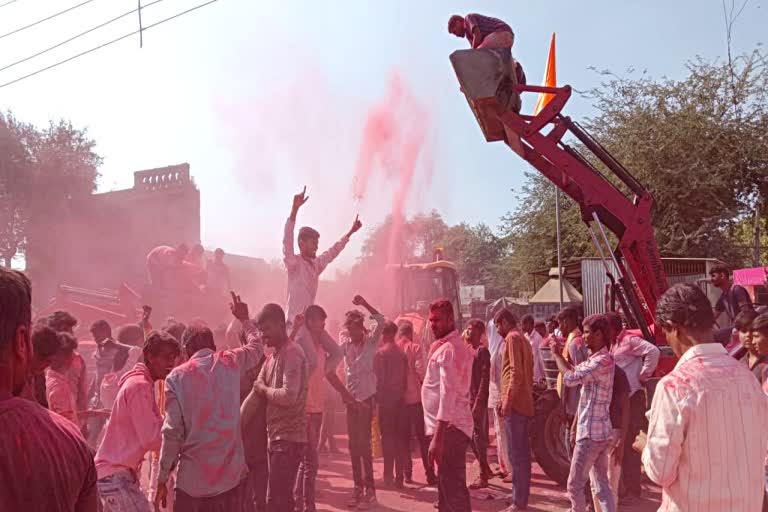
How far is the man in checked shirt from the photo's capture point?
5508mm

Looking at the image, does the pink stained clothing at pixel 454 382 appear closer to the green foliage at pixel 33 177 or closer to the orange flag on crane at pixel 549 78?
the orange flag on crane at pixel 549 78

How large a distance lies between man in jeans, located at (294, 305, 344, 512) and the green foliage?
2409 cm

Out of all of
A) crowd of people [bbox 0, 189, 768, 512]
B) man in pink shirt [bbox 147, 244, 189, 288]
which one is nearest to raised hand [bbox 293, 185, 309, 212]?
crowd of people [bbox 0, 189, 768, 512]

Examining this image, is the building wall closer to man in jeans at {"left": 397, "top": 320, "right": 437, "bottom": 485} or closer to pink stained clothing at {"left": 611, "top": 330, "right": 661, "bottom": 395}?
man in jeans at {"left": 397, "top": 320, "right": 437, "bottom": 485}

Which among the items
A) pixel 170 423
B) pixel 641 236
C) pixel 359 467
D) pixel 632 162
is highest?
pixel 632 162

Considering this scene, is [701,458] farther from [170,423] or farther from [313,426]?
[313,426]

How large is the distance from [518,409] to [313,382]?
7.39 feet

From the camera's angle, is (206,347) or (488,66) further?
(488,66)

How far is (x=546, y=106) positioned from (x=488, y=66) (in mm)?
816

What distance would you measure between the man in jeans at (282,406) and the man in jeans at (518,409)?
2.71m

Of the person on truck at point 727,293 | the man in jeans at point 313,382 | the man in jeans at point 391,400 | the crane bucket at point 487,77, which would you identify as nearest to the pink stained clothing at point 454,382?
the man in jeans at point 313,382

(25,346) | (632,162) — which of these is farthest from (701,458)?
(632,162)

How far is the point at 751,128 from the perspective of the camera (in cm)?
2231

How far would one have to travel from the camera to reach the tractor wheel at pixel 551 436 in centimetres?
799
